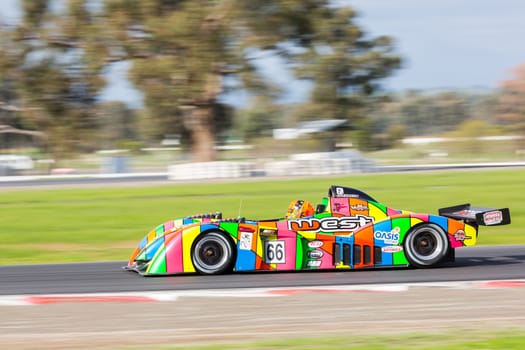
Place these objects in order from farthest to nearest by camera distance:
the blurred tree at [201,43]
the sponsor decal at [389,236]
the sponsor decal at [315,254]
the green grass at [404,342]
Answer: the blurred tree at [201,43] → the sponsor decal at [389,236] → the sponsor decal at [315,254] → the green grass at [404,342]

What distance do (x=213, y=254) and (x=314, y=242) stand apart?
4.25 ft

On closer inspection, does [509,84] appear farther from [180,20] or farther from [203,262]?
[203,262]

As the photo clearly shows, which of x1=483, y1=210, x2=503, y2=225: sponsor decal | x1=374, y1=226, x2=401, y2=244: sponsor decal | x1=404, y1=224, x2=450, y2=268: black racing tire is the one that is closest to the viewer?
x1=374, y1=226, x2=401, y2=244: sponsor decal

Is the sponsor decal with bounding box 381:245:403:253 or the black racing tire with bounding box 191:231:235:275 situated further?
the sponsor decal with bounding box 381:245:403:253

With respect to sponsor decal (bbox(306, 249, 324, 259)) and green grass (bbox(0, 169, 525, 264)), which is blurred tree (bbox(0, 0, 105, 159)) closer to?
green grass (bbox(0, 169, 525, 264))

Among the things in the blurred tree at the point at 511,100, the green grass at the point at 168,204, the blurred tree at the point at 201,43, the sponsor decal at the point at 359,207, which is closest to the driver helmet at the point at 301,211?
the sponsor decal at the point at 359,207

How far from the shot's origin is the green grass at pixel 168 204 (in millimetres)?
15703

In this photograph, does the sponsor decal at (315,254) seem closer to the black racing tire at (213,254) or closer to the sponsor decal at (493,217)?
the black racing tire at (213,254)

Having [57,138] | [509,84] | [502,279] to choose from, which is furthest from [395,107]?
[502,279]

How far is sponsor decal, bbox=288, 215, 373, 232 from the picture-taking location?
1033 cm

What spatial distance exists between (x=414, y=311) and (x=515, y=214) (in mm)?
12833

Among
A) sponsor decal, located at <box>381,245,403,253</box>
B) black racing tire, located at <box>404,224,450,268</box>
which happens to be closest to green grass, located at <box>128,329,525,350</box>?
sponsor decal, located at <box>381,245,403,253</box>

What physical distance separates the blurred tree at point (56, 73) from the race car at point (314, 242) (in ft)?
101

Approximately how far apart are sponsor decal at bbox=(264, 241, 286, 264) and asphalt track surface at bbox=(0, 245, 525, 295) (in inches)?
7.5
